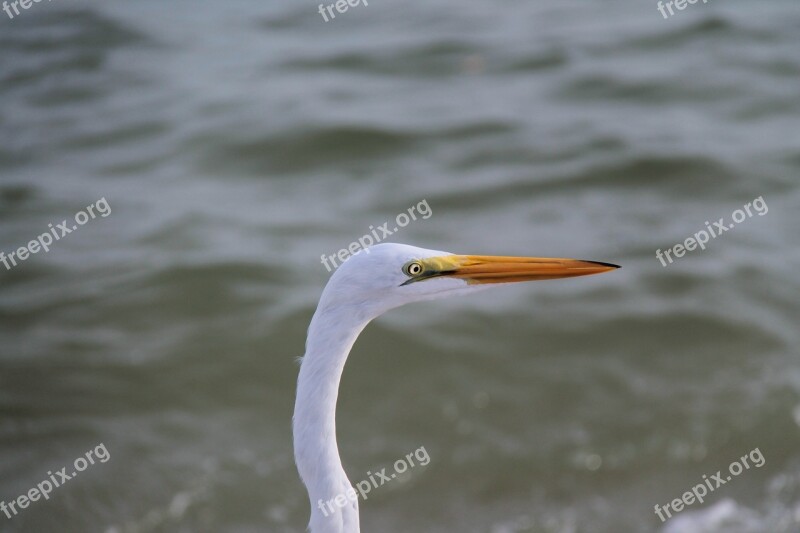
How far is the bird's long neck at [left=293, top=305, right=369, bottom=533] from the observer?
3.43m

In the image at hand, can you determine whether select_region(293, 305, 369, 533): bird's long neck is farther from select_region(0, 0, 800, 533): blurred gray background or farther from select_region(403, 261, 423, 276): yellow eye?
select_region(0, 0, 800, 533): blurred gray background

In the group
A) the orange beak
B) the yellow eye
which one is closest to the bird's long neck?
the yellow eye

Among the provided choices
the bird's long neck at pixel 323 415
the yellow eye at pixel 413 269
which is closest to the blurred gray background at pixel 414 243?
the bird's long neck at pixel 323 415

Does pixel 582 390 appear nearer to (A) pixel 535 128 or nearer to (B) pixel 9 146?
(A) pixel 535 128

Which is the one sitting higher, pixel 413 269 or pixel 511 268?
pixel 413 269

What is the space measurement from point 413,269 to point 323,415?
24.1 inches

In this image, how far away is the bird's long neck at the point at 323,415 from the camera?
135 inches

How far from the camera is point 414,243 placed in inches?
348

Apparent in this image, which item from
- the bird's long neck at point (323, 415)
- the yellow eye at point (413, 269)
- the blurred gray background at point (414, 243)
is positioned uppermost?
the yellow eye at point (413, 269)

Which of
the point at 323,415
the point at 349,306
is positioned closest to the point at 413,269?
the point at 349,306

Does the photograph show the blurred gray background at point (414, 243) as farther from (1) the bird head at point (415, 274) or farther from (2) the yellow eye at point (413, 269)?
→ (2) the yellow eye at point (413, 269)

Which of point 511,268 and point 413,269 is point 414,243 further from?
point 413,269

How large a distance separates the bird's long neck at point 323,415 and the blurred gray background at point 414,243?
9.15 ft

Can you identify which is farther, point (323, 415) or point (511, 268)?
point (511, 268)
